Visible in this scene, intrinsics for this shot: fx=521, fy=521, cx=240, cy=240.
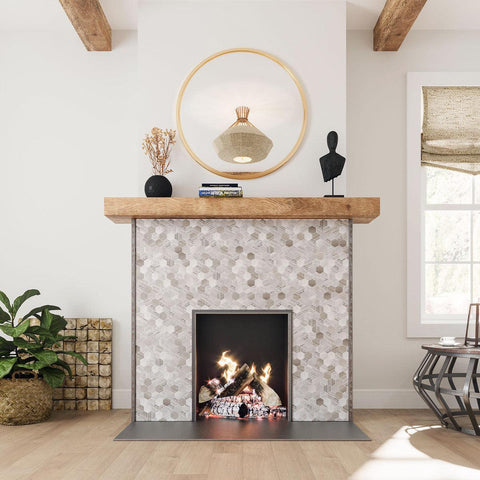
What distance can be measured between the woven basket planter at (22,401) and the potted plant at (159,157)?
1459mm

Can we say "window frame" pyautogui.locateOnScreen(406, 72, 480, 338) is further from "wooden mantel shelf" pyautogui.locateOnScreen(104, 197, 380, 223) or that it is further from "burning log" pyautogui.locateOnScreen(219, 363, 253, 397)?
"burning log" pyautogui.locateOnScreen(219, 363, 253, 397)

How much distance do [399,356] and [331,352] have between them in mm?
837

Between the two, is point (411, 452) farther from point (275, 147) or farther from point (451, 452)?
point (275, 147)

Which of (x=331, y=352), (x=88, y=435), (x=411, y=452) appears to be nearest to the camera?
(x=411, y=452)

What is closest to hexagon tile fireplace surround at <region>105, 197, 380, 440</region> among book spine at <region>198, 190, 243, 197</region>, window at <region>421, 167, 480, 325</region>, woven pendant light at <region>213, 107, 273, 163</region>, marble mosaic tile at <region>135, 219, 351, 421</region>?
marble mosaic tile at <region>135, 219, 351, 421</region>

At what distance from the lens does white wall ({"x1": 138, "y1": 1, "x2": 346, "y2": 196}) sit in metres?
3.53

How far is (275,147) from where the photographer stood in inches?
139

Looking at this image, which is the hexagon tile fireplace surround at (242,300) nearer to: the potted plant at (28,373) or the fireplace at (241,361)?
the fireplace at (241,361)

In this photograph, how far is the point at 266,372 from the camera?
11.8ft

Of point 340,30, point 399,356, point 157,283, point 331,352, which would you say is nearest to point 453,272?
point 399,356

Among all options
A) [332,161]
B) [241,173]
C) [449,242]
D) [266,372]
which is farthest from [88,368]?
[449,242]

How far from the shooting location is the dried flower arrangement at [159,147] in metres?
3.43

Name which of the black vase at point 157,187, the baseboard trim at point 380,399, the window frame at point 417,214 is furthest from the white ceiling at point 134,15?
the baseboard trim at point 380,399

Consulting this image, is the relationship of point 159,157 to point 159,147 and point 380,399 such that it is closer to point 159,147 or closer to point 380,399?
point 159,147
